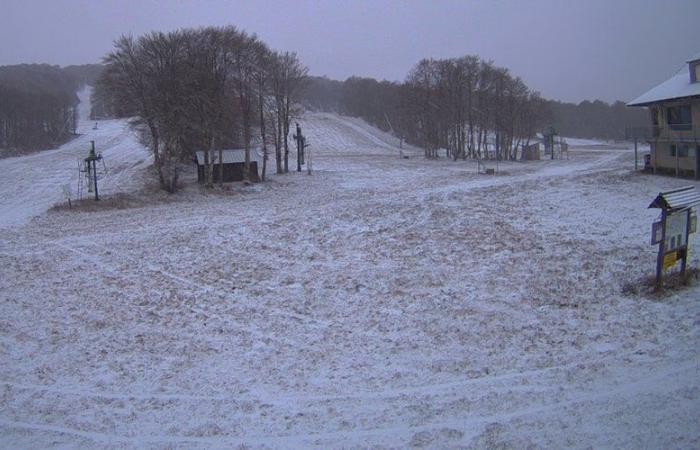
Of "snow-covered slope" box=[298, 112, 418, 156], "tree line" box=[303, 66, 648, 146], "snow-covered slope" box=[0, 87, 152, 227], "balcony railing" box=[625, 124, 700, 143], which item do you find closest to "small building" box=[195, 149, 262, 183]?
"snow-covered slope" box=[0, 87, 152, 227]

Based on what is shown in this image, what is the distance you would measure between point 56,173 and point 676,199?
186ft

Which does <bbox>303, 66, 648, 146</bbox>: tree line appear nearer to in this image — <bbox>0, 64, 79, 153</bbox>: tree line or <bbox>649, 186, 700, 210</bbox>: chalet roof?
<bbox>0, 64, 79, 153</bbox>: tree line

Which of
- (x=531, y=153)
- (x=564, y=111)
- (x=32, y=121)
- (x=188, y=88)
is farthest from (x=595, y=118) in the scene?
(x=188, y=88)

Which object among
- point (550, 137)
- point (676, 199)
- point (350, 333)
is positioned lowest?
point (350, 333)

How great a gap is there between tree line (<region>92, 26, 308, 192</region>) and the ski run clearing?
14.2 meters

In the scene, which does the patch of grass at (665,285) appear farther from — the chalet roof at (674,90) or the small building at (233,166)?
the small building at (233,166)

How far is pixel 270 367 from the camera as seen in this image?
1237cm

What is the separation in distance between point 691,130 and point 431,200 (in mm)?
20103

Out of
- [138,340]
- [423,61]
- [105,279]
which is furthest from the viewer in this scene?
[423,61]

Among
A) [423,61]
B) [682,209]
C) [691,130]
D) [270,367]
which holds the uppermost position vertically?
[423,61]

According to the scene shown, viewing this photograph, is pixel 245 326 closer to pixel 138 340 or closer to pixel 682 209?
pixel 138 340

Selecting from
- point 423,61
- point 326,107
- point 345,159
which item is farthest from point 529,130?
point 326,107

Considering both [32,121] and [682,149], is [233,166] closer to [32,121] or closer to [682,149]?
[682,149]

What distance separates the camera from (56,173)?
186 feet
